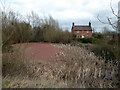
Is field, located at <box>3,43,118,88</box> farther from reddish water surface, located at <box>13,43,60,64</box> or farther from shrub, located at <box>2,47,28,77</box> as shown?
reddish water surface, located at <box>13,43,60,64</box>

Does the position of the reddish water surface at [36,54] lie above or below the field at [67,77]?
above

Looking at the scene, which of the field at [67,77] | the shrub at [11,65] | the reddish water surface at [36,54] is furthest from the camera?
the reddish water surface at [36,54]

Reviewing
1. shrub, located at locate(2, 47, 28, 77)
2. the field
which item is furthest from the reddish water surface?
shrub, located at locate(2, 47, 28, 77)

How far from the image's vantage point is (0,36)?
447 cm

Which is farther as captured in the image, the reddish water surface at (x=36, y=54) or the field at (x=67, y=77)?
the reddish water surface at (x=36, y=54)

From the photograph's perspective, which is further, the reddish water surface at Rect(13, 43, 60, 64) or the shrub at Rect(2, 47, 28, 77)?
the reddish water surface at Rect(13, 43, 60, 64)

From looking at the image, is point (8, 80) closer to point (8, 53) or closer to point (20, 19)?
point (8, 53)

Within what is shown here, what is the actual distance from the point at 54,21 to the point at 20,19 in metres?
10.5

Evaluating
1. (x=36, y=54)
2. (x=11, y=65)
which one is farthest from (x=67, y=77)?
(x=36, y=54)

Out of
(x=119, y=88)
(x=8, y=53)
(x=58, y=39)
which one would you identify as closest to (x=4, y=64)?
(x=8, y=53)

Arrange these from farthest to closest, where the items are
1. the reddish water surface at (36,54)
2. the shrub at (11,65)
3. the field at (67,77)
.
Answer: the reddish water surface at (36,54) → the shrub at (11,65) → the field at (67,77)

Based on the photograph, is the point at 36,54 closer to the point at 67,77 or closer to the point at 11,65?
the point at 11,65

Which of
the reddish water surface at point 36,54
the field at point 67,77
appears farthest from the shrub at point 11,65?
the reddish water surface at point 36,54

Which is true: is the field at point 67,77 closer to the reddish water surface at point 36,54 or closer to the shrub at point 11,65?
the shrub at point 11,65
